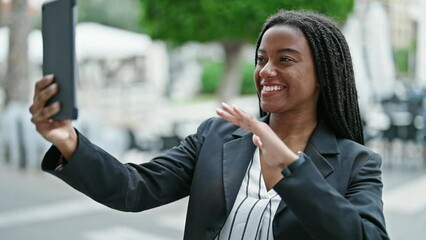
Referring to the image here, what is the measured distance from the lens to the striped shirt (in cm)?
150

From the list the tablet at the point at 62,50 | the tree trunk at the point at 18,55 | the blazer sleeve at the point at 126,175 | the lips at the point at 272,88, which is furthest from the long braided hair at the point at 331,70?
the tree trunk at the point at 18,55

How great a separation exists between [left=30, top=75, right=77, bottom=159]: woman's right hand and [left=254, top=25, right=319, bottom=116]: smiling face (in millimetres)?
492

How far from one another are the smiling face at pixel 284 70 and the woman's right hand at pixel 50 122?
0.49 metres

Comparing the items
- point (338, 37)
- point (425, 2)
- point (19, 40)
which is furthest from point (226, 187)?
point (425, 2)

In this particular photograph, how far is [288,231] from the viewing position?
1.40 m

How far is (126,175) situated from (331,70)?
0.60m

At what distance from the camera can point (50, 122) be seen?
130 centimetres

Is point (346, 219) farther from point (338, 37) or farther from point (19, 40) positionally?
point (19, 40)

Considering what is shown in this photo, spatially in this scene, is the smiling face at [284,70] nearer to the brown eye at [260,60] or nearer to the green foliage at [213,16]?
the brown eye at [260,60]

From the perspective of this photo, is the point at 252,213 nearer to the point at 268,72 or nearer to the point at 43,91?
the point at 268,72

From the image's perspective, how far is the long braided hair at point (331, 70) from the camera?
4.99 feet

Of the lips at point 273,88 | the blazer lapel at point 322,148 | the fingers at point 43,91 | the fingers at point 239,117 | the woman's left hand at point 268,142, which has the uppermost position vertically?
the fingers at point 43,91

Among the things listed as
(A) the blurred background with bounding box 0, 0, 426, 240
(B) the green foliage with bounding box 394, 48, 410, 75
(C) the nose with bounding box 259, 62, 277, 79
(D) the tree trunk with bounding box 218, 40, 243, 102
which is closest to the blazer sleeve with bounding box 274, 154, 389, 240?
(C) the nose with bounding box 259, 62, 277, 79

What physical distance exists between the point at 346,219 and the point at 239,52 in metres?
8.84
